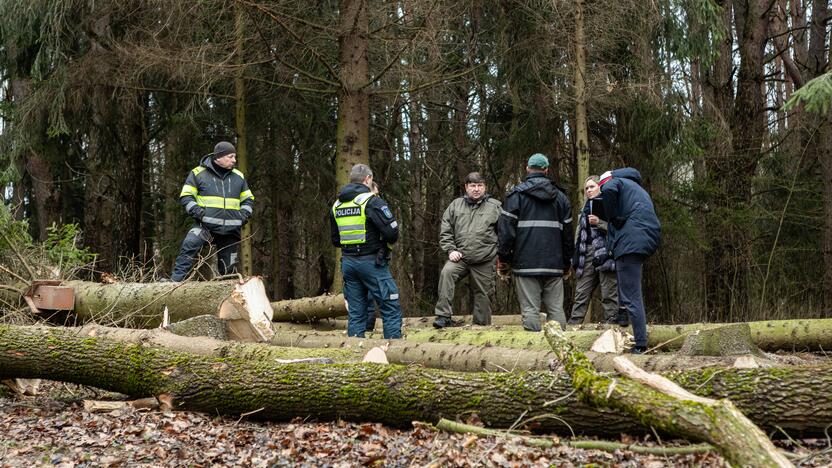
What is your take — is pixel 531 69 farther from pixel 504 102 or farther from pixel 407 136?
pixel 407 136

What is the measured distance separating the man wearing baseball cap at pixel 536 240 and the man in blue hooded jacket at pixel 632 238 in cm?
100

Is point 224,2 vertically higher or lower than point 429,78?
higher

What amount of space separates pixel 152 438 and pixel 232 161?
504 cm

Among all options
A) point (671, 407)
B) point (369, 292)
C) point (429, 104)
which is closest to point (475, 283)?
point (369, 292)

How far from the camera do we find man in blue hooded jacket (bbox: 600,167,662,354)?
821 centimetres

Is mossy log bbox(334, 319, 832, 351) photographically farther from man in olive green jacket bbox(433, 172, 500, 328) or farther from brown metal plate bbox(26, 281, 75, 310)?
brown metal plate bbox(26, 281, 75, 310)

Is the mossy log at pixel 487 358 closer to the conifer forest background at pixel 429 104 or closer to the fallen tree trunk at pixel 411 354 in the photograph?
the fallen tree trunk at pixel 411 354

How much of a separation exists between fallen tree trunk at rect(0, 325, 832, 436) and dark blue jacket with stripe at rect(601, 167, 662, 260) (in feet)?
10.2

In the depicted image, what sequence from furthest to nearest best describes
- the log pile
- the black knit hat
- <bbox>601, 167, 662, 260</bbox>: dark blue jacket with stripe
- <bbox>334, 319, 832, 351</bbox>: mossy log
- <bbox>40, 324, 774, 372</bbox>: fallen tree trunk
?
1. the black knit hat
2. <bbox>334, 319, 832, 351</bbox>: mossy log
3. <bbox>601, 167, 662, 260</bbox>: dark blue jacket with stripe
4. <bbox>40, 324, 774, 372</bbox>: fallen tree trunk
5. the log pile

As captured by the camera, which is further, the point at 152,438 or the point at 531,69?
the point at 531,69

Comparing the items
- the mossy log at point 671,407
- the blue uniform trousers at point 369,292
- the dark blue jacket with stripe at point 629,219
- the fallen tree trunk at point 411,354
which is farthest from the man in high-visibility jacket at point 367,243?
the mossy log at point 671,407

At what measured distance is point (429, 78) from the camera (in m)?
12.9

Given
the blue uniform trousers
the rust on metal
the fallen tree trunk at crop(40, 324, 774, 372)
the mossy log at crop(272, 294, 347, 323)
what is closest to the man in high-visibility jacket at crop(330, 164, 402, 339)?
the blue uniform trousers

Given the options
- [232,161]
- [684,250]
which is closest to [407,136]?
[684,250]
